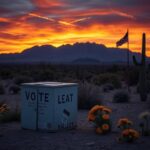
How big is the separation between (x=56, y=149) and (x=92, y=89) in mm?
11122

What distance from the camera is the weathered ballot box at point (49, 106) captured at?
43.9 feet

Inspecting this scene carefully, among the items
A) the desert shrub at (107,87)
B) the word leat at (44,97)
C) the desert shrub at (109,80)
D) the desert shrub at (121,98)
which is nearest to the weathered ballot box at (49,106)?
the word leat at (44,97)

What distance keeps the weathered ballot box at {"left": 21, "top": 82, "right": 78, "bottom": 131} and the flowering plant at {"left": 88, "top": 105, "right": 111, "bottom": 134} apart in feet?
3.24

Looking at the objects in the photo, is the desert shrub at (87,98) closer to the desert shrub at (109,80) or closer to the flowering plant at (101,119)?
the flowering plant at (101,119)

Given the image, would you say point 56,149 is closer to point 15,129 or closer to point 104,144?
point 104,144

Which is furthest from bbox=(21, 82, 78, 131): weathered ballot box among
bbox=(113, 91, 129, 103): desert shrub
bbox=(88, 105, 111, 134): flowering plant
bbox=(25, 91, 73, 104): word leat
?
bbox=(113, 91, 129, 103): desert shrub

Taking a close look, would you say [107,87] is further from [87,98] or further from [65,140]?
[65,140]

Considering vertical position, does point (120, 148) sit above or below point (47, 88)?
below

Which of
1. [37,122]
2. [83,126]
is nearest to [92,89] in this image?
[83,126]

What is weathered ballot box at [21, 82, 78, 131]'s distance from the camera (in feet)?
43.9

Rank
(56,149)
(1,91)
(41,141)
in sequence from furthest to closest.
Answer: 1. (1,91)
2. (41,141)
3. (56,149)

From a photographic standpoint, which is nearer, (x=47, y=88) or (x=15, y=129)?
(x=47, y=88)

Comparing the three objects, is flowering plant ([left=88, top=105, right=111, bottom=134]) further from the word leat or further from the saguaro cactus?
the saguaro cactus

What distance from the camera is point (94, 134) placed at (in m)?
13.2
